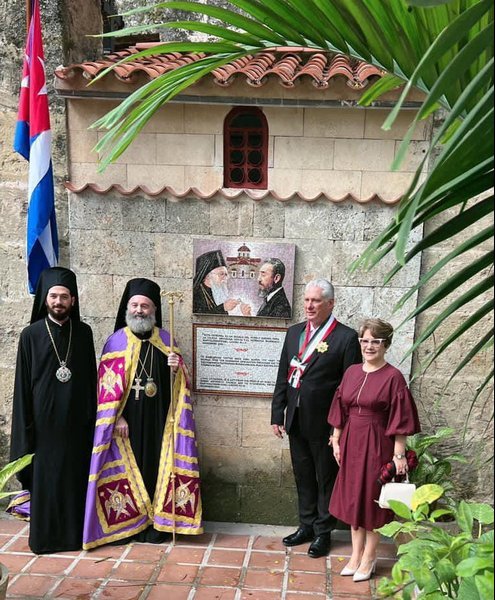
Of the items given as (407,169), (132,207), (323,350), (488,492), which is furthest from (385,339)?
(132,207)

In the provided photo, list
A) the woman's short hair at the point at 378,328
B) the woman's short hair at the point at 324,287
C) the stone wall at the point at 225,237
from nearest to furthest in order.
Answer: the woman's short hair at the point at 378,328 < the woman's short hair at the point at 324,287 < the stone wall at the point at 225,237

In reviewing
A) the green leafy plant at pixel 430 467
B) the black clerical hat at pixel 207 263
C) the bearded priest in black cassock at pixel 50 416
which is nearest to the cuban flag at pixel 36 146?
the bearded priest in black cassock at pixel 50 416

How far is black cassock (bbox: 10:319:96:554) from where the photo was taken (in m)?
4.95

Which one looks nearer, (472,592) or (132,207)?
(472,592)

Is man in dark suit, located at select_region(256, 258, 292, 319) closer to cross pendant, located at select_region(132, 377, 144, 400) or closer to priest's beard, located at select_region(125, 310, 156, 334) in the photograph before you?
priest's beard, located at select_region(125, 310, 156, 334)

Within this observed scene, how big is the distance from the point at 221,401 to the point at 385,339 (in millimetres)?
1775

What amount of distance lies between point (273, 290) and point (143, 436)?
1.60 m

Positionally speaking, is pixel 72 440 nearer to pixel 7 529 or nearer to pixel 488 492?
pixel 7 529

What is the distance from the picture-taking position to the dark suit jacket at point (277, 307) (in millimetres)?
5305

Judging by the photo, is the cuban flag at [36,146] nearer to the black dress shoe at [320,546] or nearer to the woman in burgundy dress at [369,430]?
the woman in burgundy dress at [369,430]

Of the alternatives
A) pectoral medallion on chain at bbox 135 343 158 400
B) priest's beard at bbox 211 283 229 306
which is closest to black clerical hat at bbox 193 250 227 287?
priest's beard at bbox 211 283 229 306

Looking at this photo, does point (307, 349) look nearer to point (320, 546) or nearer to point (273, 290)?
point (273, 290)

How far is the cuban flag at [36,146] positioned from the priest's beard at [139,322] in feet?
2.86

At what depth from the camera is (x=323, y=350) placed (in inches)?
191
